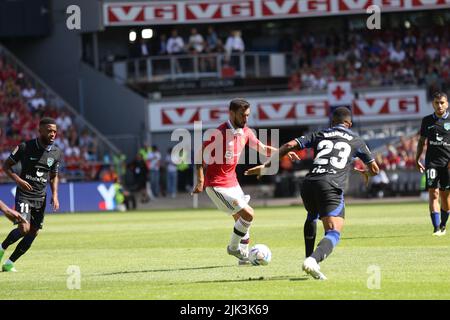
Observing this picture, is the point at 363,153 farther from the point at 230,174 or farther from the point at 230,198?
the point at 230,174

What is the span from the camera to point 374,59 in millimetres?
50781

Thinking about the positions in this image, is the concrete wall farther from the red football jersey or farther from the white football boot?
the white football boot

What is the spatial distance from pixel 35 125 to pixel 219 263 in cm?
2948

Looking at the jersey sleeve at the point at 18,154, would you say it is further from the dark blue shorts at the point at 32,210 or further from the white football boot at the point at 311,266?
the white football boot at the point at 311,266

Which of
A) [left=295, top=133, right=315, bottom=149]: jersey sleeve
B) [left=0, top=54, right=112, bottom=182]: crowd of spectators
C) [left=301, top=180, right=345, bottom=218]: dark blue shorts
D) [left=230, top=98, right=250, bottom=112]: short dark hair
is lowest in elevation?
[left=0, top=54, right=112, bottom=182]: crowd of spectators

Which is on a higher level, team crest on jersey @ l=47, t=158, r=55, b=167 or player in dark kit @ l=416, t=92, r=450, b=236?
team crest on jersey @ l=47, t=158, r=55, b=167

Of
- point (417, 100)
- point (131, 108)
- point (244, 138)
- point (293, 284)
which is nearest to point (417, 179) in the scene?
point (417, 100)

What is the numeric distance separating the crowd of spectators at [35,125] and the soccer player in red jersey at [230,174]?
85.1 feet

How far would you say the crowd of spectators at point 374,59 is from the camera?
49.0 meters

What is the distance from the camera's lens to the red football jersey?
52.2ft

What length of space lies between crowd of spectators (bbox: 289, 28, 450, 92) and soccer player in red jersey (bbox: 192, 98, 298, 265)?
3277cm

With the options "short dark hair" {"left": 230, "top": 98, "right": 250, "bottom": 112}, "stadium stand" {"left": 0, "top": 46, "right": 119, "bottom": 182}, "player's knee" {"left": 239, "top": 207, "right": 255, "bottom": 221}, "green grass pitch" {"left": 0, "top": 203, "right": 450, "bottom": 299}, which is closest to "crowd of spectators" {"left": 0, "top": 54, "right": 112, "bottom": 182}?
"stadium stand" {"left": 0, "top": 46, "right": 119, "bottom": 182}

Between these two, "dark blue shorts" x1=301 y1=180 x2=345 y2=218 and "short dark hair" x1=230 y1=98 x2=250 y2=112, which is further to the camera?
"short dark hair" x1=230 y1=98 x2=250 y2=112

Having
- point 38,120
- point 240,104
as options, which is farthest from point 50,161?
point 38,120
